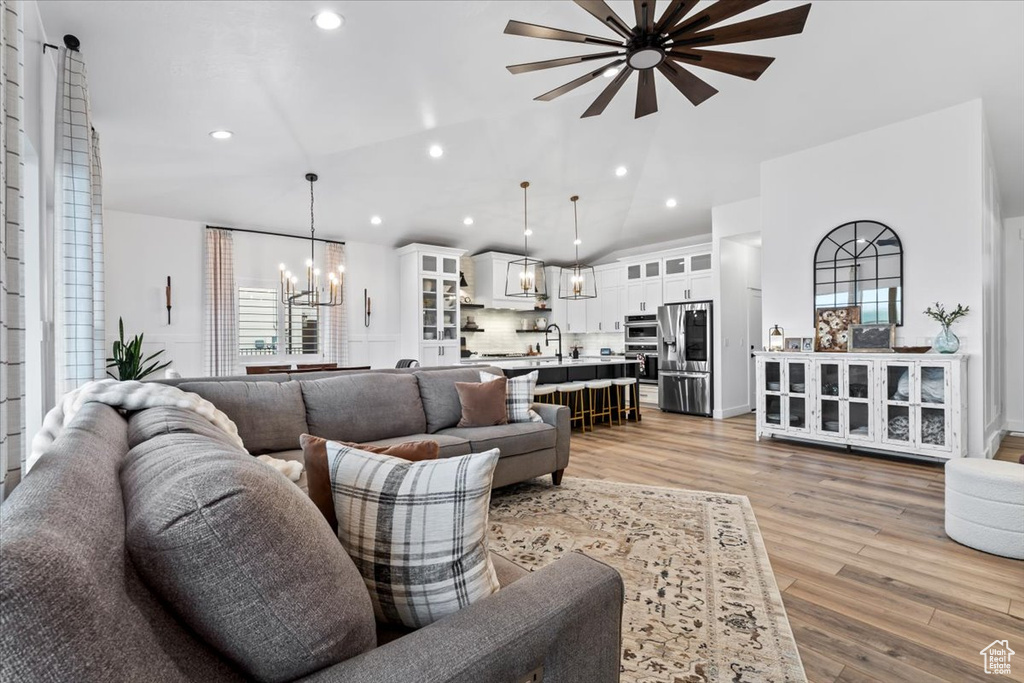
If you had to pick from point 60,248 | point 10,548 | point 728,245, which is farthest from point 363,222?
point 10,548

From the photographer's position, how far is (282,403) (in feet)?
9.46

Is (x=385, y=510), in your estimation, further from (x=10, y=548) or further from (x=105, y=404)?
(x=105, y=404)

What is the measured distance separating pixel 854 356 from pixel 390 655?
197 inches

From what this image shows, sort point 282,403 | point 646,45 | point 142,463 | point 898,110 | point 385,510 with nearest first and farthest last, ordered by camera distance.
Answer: point 142,463, point 385,510, point 646,45, point 282,403, point 898,110

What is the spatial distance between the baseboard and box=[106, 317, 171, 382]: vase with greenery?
6.44 metres

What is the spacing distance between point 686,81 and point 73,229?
3.56 m

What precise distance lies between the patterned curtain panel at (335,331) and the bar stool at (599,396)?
Result: 3.40m

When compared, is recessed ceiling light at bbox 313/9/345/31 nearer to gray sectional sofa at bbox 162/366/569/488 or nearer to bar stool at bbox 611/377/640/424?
gray sectional sofa at bbox 162/366/569/488

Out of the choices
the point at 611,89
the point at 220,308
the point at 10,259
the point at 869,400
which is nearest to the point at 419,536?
the point at 10,259

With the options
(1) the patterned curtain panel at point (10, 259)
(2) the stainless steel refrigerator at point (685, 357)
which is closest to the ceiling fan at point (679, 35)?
(1) the patterned curtain panel at point (10, 259)

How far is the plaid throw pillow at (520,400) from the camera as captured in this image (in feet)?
11.9

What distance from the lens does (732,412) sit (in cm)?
684

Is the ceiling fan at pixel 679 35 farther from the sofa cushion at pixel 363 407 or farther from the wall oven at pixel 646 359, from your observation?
the wall oven at pixel 646 359

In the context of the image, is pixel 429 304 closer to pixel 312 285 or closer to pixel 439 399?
pixel 312 285
